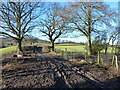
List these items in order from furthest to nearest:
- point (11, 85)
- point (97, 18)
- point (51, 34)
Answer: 1. point (51, 34)
2. point (97, 18)
3. point (11, 85)

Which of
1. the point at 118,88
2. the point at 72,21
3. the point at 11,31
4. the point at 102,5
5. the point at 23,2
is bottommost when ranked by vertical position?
the point at 118,88

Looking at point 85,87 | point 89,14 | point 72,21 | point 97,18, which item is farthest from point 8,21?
point 85,87

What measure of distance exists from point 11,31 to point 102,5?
41.8 ft

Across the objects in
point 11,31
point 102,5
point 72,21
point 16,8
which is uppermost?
point 16,8

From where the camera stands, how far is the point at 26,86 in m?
3.94

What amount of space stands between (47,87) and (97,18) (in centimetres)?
1094

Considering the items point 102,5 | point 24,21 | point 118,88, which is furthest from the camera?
point 24,21

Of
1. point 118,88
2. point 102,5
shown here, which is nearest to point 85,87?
point 118,88

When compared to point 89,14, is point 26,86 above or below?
below

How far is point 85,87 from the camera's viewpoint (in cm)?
378

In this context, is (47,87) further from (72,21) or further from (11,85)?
(72,21)

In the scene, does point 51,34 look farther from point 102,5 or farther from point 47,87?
point 47,87

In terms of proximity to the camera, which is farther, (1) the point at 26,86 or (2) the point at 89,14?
(2) the point at 89,14

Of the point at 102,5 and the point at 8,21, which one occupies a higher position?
the point at 102,5
